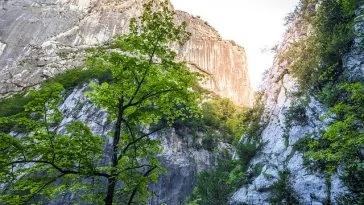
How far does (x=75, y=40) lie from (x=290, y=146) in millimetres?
40799

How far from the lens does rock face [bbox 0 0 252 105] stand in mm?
44500

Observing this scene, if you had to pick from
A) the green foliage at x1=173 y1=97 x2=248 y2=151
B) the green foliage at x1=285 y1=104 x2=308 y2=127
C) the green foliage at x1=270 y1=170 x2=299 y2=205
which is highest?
the green foliage at x1=173 y1=97 x2=248 y2=151

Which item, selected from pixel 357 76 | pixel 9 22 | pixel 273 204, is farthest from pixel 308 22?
pixel 9 22

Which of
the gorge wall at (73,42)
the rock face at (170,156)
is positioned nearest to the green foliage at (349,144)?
the rock face at (170,156)

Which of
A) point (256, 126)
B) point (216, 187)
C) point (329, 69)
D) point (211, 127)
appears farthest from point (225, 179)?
point (211, 127)

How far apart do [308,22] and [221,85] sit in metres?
27.5

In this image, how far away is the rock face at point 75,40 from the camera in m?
44.5

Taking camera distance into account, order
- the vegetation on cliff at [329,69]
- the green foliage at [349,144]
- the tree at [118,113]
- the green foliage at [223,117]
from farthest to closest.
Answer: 1. the green foliage at [223,117]
2. the vegetation on cliff at [329,69]
3. the green foliage at [349,144]
4. the tree at [118,113]

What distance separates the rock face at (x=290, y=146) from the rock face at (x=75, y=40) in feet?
88.4

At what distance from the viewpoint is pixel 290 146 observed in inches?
603

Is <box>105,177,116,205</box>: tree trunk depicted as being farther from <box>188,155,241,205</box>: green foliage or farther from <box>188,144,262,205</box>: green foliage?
<box>188,155,241,205</box>: green foliage

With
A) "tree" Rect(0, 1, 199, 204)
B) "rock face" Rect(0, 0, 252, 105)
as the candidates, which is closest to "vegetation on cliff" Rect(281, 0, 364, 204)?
"tree" Rect(0, 1, 199, 204)

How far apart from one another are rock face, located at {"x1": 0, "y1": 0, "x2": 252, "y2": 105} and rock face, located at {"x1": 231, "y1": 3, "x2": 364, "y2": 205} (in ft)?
88.4

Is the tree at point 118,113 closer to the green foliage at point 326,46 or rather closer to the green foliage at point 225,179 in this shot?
the green foliage at point 225,179
